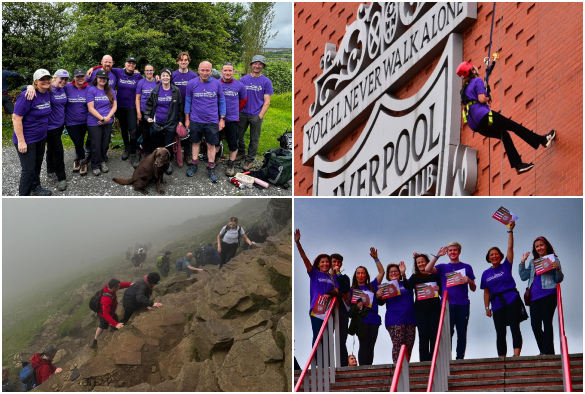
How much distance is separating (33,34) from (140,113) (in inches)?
168

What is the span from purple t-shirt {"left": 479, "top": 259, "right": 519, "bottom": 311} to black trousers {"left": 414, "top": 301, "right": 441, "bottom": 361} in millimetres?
654

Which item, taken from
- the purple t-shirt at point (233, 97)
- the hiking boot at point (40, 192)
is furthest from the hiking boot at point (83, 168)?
the purple t-shirt at point (233, 97)

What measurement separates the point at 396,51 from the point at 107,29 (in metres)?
4.88

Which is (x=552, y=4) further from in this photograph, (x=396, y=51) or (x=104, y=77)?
(x=104, y=77)

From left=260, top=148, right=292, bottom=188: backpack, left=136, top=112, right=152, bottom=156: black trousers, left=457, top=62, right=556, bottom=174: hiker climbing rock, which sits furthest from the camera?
left=260, top=148, right=292, bottom=188: backpack

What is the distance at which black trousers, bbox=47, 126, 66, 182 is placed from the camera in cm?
1230

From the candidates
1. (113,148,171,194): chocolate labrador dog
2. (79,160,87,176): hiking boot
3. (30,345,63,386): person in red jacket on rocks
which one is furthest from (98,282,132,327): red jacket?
(79,160,87,176): hiking boot

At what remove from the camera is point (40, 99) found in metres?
11.9

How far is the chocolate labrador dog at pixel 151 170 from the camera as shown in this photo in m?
12.6

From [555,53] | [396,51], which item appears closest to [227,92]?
[396,51]

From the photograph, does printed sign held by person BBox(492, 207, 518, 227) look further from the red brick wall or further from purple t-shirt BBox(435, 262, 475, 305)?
purple t-shirt BBox(435, 262, 475, 305)

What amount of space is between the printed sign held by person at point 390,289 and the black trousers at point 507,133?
2.07 m

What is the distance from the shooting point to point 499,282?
10.5 metres

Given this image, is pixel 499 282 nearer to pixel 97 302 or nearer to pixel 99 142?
pixel 97 302
